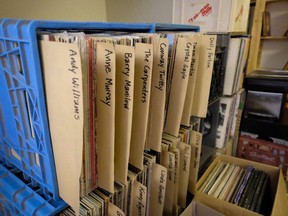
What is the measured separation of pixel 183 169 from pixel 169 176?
11 centimetres

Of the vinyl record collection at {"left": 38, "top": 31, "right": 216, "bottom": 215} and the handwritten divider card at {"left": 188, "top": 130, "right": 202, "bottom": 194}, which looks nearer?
the vinyl record collection at {"left": 38, "top": 31, "right": 216, "bottom": 215}

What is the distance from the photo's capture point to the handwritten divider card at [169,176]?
718mm

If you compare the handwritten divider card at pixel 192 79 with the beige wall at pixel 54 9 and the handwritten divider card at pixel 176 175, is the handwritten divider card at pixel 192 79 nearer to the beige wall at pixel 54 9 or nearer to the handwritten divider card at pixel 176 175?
the handwritten divider card at pixel 176 175

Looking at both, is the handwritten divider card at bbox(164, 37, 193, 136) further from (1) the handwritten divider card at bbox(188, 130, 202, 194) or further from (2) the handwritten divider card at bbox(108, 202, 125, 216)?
(2) the handwritten divider card at bbox(108, 202, 125, 216)

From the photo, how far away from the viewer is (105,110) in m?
0.44

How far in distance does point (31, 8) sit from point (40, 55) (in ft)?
2.51

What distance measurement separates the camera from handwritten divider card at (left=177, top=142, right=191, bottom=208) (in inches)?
31.0

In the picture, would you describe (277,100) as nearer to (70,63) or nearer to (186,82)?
(186,82)

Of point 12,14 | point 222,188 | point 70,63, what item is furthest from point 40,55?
point 222,188

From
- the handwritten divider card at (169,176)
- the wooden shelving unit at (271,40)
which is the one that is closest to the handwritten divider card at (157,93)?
the handwritten divider card at (169,176)

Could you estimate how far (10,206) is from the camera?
57cm

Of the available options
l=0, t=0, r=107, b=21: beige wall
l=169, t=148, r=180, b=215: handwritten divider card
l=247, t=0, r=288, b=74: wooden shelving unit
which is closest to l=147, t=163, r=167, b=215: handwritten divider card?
l=169, t=148, r=180, b=215: handwritten divider card

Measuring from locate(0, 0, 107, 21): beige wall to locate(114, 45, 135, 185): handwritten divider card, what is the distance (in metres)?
0.72

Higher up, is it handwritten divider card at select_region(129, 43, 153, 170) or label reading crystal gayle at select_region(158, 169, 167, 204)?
handwritten divider card at select_region(129, 43, 153, 170)
